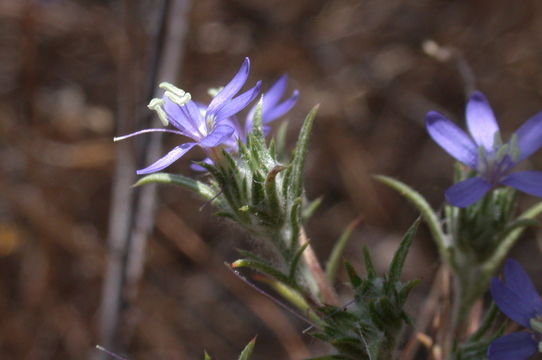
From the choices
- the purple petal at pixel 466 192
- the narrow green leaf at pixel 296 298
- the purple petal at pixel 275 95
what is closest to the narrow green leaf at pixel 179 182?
the narrow green leaf at pixel 296 298

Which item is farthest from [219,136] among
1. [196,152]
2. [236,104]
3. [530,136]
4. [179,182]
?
[196,152]

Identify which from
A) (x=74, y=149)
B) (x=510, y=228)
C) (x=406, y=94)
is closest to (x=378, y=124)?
(x=406, y=94)

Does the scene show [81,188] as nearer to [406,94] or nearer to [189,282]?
[189,282]

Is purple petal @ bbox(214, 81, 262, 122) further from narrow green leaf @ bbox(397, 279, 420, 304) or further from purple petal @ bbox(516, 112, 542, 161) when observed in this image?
purple petal @ bbox(516, 112, 542, 161)

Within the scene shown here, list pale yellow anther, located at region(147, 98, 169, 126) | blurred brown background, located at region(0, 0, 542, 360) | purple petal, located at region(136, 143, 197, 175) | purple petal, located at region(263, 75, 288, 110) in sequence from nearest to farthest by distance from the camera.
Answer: purple petal, located at region(136, 143, 197, 175)
pale yellow anther, located at region(147, 98, 169, 126)
purple petal, located at region(263, 75, 288, 110)
blurred brown background, located at region(0, 0, 542, 360)

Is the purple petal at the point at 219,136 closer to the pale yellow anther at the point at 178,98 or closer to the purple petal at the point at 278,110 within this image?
the pale yellow anther at the point at 178,98

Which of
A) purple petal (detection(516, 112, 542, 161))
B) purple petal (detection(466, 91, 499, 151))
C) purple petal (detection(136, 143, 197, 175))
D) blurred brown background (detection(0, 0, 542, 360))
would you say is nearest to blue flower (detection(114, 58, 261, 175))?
purple petal (detection(136, 143, 197, 175))

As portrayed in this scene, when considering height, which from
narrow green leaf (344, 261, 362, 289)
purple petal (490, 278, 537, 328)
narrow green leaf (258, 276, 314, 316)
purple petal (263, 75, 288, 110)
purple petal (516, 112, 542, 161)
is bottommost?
purple petal (490, 278, 537, 328)
